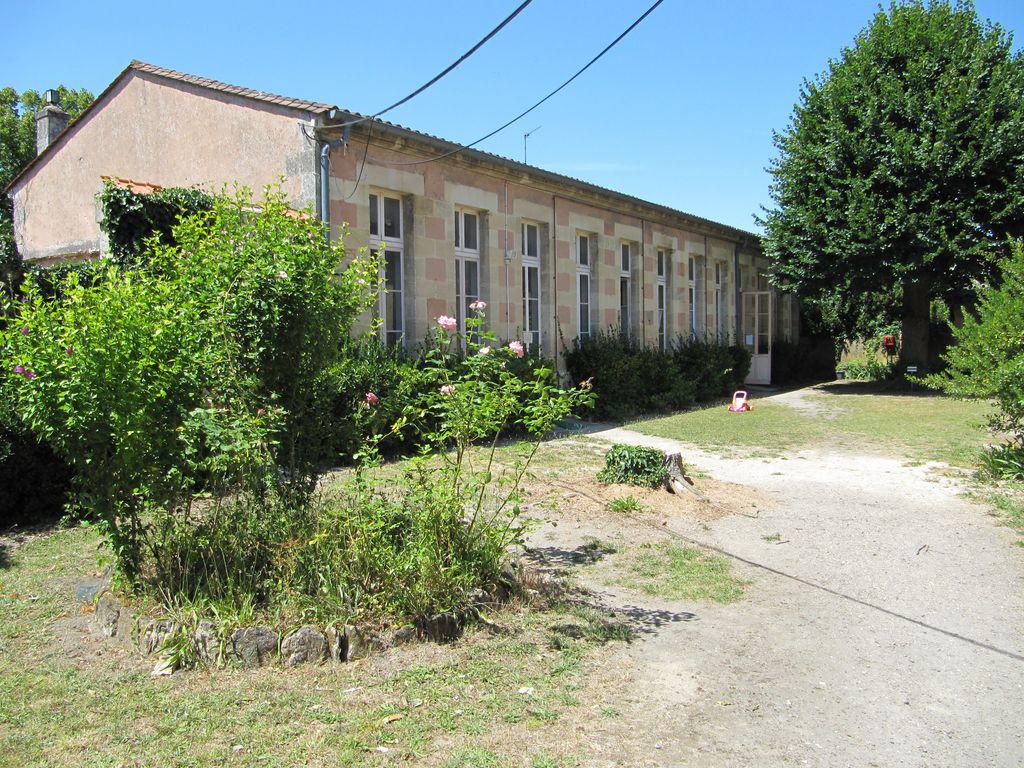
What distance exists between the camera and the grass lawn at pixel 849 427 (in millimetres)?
11289

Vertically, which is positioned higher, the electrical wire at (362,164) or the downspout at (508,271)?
the electrical wire at (362,164)

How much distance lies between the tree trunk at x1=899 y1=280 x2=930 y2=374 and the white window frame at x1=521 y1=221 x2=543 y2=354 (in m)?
11.1

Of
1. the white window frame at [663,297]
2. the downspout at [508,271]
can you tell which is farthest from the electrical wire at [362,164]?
the white window frame at [663,297]

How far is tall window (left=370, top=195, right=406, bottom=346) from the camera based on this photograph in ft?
37.6

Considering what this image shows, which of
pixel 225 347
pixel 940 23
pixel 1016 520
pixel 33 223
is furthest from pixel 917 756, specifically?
pixel 940 23

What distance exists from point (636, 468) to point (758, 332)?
659 inches

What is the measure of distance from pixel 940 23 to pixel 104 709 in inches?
805

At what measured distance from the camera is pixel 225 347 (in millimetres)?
4152

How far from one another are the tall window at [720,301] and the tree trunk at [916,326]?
4.66 metres

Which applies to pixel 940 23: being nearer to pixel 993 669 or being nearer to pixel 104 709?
pixel 993 669

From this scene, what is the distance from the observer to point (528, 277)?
14836 millimetres

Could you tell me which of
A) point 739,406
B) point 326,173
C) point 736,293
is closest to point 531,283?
point 739,406

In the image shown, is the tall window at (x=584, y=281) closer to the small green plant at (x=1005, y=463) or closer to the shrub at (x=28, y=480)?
the small green plant at (x=1005, y=463)

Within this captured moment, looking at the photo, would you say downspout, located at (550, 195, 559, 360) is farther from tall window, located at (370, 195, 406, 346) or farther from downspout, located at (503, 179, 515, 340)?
tall window, located at (370, 195, 406, 346)
